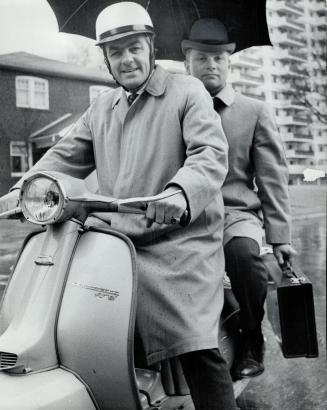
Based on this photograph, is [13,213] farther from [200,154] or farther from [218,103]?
[218,103]

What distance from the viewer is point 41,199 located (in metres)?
1.77

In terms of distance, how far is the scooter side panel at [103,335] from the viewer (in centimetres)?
173

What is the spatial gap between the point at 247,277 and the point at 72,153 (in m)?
0.95

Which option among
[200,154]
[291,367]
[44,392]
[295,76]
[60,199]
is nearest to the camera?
[44,392]

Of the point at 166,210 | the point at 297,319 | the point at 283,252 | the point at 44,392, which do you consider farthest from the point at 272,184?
the point at 44,392

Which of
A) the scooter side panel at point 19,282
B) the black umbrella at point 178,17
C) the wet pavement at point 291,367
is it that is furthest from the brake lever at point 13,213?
the black umbrella at point 178,17

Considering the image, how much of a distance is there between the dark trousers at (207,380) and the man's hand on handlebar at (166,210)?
525 mm

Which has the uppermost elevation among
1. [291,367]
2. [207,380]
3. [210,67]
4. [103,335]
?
[210,67]

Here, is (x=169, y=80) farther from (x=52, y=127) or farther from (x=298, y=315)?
(x=298, y=315)

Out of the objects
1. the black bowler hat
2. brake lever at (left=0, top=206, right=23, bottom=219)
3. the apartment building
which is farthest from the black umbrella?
brake lever at (left=0, top=206, right=23, bottom=219)

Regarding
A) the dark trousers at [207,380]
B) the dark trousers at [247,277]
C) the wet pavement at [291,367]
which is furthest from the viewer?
the wet pavement at [291,367]

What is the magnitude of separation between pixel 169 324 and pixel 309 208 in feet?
5.88

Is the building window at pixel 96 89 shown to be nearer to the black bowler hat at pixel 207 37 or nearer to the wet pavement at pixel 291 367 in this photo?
the black bowler hat at pixel 207 37

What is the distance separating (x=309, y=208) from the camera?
3434 millimetres
